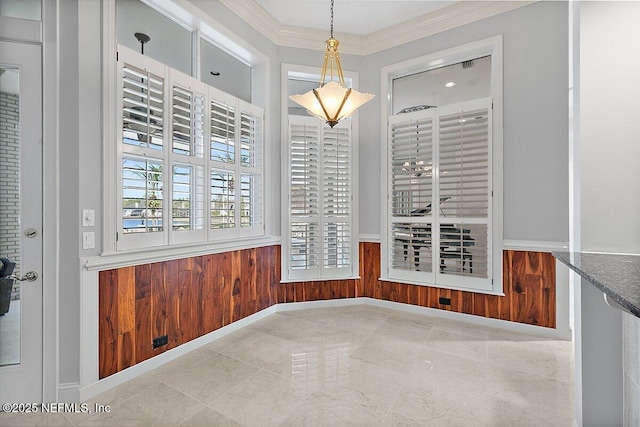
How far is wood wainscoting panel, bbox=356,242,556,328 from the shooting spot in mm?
3072

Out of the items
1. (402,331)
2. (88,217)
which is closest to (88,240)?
(88,217)

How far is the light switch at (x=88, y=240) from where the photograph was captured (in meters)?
2.07

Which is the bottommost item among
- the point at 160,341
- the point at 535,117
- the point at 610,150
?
the point at 160,341

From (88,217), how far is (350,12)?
10.7 ft

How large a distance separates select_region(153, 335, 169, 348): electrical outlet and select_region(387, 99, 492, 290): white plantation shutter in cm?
258

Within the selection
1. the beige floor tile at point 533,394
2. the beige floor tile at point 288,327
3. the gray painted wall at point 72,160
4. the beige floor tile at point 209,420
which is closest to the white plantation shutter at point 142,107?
the gray painted wall at point 72,160

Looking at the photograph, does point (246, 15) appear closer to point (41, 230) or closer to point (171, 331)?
point (41, 230)

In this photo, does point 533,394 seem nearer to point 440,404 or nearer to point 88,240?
point 440,404

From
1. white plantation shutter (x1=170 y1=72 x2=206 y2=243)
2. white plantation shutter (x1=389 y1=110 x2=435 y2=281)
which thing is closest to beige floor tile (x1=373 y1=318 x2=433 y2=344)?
white plantation shutter (x1=389 y1=110 x2=435 y2=281)

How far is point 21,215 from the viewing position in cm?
196

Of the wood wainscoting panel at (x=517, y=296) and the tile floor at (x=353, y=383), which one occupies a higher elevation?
the wood wainscoting panel at (x=517, y=296)

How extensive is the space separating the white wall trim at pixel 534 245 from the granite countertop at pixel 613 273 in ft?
6.32

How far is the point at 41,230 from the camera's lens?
6.56 ft

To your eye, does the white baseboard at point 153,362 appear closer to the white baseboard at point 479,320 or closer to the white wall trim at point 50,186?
the white wall trim at point 50,186
